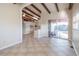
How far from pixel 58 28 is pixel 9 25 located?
23.6 ft

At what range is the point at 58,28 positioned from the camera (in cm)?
1384

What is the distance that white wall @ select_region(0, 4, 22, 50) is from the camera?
7102 mm

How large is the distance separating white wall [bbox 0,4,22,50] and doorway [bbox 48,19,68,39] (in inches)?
212

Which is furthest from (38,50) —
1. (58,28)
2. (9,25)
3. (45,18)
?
(45,18)

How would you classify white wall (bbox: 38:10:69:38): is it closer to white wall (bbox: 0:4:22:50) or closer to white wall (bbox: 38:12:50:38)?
white wall (bbox: 38:12:50:38)

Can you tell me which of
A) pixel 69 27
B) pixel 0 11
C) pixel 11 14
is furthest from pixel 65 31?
pixel 0 11

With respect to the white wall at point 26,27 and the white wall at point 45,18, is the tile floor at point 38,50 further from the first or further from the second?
the white wall at point 26,27

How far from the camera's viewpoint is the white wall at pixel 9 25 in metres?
7.10

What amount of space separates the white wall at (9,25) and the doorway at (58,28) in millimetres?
5381

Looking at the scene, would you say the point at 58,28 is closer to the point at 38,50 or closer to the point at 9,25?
the point at 9,25

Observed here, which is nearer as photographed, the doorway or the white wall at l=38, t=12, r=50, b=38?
the doorway

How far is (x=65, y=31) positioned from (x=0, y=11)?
7.97m

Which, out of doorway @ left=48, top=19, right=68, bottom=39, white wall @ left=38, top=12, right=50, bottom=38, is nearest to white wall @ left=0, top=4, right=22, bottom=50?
white wall @ left=38, top=12, right=50, bottom=38

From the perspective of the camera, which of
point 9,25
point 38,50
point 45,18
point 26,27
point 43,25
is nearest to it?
point 38,50
